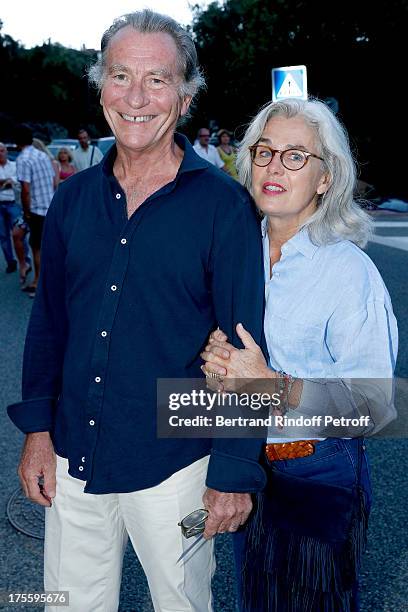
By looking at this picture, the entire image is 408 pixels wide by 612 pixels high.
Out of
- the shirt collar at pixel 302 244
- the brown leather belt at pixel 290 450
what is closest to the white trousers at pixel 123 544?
the brown leather belt at pixel 290 450

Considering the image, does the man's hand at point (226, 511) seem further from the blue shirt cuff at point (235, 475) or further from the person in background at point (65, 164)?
the person in background at point (65, 164)

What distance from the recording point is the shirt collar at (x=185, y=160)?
191cm

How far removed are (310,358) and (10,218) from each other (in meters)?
8.43

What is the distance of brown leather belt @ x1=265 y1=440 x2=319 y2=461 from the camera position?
5.96ft

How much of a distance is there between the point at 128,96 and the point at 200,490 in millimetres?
1173

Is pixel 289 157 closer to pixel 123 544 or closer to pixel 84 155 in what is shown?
pixel 123 544

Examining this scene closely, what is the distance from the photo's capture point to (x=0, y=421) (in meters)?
4.68

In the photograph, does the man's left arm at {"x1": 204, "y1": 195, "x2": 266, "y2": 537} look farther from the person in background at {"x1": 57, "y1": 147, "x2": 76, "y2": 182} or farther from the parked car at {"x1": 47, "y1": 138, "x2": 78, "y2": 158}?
the parked car at {"x1": 47, "y1": 138, "x2": 78, "y2": 158}

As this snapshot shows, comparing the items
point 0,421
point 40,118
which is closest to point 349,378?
point 0,421

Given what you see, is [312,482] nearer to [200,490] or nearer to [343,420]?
[343,420]

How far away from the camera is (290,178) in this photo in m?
1.92

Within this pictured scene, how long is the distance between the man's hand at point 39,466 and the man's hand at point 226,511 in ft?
1.67

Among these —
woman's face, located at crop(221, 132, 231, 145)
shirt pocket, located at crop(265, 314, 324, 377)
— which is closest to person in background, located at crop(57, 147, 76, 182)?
woman's face, located at crop(221, 132, 231, 145)

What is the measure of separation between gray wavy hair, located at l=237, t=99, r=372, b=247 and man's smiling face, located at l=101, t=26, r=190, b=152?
0.31 metres
